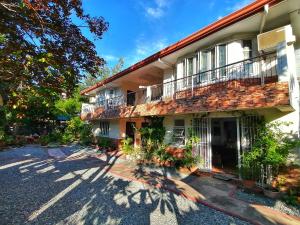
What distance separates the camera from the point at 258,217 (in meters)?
5.30

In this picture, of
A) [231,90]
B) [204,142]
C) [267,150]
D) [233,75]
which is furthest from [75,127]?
[267,150]

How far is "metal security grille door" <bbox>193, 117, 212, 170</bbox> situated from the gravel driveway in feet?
12.1

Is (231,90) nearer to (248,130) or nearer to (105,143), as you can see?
(248,130)

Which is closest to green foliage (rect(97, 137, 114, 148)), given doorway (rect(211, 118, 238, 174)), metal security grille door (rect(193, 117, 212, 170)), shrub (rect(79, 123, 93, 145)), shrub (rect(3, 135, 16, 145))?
shrub (rect(79, 123, 93, 145))

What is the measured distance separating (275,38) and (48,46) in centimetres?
806

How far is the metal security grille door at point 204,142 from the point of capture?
32.5 ft

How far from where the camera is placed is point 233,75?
Answer: 9.19 m

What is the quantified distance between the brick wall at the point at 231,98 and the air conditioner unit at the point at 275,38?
145cm

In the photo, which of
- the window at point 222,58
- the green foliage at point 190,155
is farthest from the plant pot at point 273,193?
the window at point 222,58

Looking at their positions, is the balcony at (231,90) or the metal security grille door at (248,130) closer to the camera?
the balcony at (231,90)

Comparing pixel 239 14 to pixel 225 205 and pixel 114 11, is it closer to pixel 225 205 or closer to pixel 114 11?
pixel 114 11

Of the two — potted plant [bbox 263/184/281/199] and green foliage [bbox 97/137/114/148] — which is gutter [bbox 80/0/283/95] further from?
green foliage [bbox 97/137/114/148]

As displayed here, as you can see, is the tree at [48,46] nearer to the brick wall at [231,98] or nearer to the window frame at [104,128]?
the brick wall at [231,98]

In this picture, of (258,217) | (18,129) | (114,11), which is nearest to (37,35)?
(114,11)
